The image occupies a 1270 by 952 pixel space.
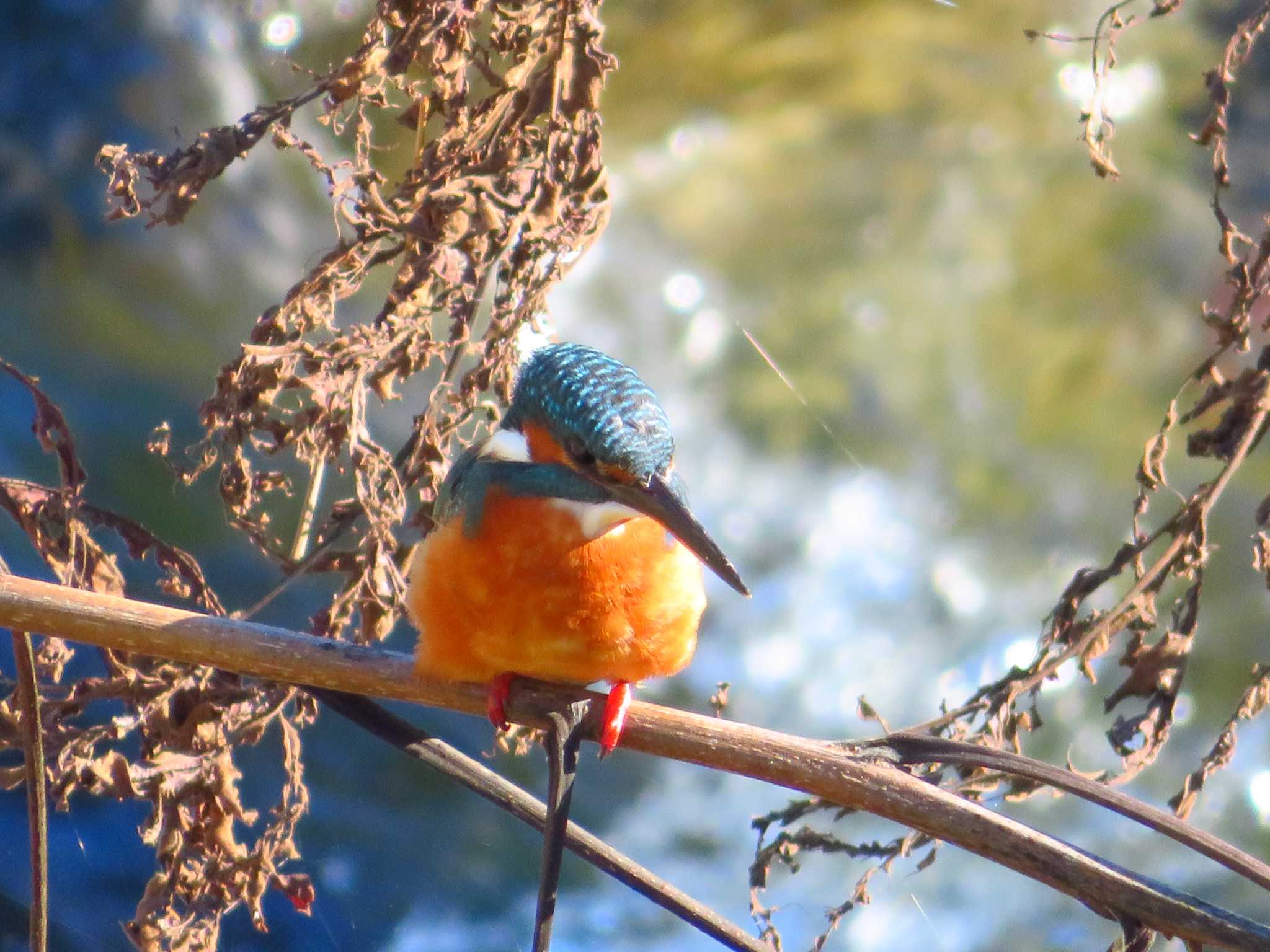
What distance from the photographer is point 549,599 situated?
205 centimetres

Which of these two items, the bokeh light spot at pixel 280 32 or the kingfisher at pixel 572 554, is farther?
the bokeh light spot at pixel 280 32

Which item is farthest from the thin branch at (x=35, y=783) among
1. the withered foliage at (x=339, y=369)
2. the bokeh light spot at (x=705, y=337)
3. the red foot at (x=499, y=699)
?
the bokeh light spot at (x=705, y=337)

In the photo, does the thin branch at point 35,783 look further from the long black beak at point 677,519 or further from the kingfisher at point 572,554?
the long black beak at point 677,519

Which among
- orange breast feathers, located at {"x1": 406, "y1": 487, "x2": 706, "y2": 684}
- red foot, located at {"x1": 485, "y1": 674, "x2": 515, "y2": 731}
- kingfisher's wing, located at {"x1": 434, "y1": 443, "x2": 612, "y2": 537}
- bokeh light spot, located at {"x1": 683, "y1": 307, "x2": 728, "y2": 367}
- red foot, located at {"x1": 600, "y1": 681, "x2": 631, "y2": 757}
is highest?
bokeh light spot, located at {"x1": 683, "y1": 307, "x2": 728, "y2": 367}

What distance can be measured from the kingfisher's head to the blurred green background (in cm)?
177

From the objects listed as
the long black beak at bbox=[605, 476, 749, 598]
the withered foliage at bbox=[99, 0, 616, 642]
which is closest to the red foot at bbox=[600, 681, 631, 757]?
the long black beak at bbox=[605, 476, 749, 598]

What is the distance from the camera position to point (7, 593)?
1683 mm

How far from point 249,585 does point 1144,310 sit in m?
4.27

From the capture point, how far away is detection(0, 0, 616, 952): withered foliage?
6.70ft

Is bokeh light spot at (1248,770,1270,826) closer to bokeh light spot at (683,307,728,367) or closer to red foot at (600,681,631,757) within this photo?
bokeh light spot at (683,307,728,367)

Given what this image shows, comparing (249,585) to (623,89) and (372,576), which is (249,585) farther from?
(623,89)

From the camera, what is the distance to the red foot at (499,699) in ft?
6.49

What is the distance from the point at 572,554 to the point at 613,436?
24cm

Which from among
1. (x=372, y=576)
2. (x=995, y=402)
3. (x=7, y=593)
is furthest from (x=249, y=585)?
(x=995, y=402)
